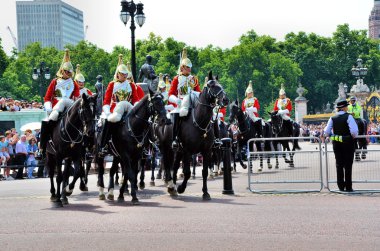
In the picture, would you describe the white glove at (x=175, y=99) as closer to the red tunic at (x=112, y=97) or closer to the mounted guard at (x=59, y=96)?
the red tunic at (x=112, y=97)

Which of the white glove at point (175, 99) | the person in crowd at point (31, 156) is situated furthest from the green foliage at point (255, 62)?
the white glove at point (175, 99)

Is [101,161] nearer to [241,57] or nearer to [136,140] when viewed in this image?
[136,140]

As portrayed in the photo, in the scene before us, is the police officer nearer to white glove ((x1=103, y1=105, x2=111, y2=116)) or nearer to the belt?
the belt

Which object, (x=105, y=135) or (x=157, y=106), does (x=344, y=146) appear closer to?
(x=157, y=106)

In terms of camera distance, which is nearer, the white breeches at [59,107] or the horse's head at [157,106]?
the horse's head at [157,106]

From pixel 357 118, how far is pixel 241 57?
69.3 meters

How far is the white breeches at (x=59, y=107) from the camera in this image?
1636cm

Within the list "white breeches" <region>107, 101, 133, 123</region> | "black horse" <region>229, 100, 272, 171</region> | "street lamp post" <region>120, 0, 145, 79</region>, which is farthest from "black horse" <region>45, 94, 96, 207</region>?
"street lamp post" <region>120, 0, 145, 79</region>

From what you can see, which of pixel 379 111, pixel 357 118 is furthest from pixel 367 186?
pixel 379 111

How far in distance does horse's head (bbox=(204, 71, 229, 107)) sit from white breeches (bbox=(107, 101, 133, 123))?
170 centimetres

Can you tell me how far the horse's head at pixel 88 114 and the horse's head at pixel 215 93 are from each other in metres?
2.45

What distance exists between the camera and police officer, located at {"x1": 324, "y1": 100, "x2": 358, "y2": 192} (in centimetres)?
1653

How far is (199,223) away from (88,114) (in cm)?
455

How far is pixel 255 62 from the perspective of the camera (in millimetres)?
98375
